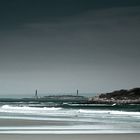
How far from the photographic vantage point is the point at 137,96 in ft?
383

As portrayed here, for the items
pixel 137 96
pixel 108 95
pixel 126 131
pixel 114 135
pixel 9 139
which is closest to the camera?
pixel 9 139

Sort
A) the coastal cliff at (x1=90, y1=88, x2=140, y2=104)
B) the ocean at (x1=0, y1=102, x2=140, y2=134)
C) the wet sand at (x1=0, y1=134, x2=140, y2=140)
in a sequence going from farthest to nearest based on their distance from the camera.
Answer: the coastal cliff at (x1=90, y1=88, x2=140, y2=104)
the ocean at (x1=0, y1=102, x2=140, y2=134)
the wet sand at (x1=0, y1=134, x2=140, y2=140)

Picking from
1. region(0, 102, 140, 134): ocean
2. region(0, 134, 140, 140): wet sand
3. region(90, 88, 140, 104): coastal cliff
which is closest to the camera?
region(0, 134, 140, 140): wet sand

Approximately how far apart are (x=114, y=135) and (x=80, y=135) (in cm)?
164

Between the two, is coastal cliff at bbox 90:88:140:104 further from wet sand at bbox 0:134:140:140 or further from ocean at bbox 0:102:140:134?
wet sand at bbox 0:134:140:140

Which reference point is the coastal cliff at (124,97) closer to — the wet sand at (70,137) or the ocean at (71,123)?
the ocean at (71,123)

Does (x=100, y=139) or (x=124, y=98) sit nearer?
(x=100, y=139)

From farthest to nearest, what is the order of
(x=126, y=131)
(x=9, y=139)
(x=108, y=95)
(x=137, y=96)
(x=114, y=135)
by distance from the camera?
(x=108, y=95) < (x=137, y=96) < (x=126, y=131) < (x=114, y=135) < (x=9, y=139)

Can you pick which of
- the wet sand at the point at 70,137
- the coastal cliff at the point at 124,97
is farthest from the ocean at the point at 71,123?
the coastal cliff at the point at 124,97

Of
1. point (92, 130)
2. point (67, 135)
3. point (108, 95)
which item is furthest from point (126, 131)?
point (108, 95)

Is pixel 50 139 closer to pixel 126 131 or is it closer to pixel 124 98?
pixel 126 131

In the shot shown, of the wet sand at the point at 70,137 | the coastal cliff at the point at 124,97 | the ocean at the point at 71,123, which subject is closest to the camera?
the wet sand at the point at 70,137

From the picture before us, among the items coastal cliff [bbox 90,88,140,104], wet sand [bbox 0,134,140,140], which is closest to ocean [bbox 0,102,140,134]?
wet sand [bbox 0,134,140,140]

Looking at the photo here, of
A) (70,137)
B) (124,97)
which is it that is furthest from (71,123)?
(124,97)
